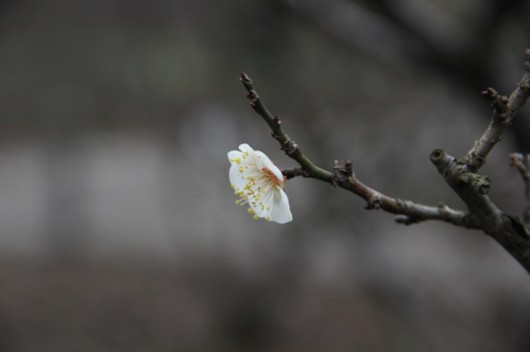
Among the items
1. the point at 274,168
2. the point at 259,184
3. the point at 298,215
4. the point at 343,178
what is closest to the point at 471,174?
the point at 343,178

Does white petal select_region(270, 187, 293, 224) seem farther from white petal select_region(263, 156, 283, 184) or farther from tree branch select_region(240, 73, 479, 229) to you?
tree branch select_region(240, 73, 479, 229)

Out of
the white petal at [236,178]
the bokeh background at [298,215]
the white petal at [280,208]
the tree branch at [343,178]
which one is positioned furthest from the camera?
the bokeh background at [298,215]

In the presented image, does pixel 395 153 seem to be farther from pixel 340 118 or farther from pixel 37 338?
pixel 37 338

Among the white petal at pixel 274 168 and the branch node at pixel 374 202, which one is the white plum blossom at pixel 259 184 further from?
the branch node at pixel 374 202

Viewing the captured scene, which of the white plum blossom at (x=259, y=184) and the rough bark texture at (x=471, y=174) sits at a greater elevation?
the rough bark texture at (x=471, y=174)

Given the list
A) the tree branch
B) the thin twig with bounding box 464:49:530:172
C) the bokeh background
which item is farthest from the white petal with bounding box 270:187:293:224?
the bokeh background

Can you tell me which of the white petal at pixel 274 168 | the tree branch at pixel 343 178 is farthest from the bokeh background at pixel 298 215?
the white petal at pixel 274 168

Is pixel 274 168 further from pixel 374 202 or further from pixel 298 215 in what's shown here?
pixel 298 215
